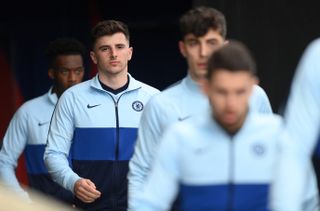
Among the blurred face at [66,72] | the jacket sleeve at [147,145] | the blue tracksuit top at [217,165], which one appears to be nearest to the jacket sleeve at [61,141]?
the blurred face at [66,72]

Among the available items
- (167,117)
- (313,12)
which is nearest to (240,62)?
(167,117)

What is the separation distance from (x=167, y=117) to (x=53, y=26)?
202 inches

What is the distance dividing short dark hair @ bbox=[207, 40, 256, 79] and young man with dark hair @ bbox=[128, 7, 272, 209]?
668mm

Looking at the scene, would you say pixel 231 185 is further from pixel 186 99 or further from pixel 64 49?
pixel 64 49

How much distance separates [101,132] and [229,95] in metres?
2.42

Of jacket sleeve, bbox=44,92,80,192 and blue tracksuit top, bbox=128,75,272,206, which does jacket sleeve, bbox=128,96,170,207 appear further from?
jacket sleeve, bbox=44,92,80,192

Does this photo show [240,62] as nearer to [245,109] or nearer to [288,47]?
[245,109]

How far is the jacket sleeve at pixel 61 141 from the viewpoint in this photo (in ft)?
21.2

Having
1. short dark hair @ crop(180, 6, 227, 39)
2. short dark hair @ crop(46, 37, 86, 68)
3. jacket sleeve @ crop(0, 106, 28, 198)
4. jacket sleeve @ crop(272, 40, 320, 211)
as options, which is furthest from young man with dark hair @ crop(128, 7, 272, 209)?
short dark hair @ crop(46, 37, 86, 68)

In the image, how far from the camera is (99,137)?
21.5ft

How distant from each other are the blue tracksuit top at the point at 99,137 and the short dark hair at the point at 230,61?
2211 mm

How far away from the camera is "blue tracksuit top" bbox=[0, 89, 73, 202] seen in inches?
313

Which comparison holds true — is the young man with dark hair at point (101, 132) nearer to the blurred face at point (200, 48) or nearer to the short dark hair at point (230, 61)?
the blurred face at point (200, 48)

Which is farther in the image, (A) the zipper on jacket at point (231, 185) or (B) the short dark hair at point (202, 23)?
(B) the short dark hair at point (202, 23)
